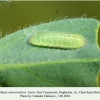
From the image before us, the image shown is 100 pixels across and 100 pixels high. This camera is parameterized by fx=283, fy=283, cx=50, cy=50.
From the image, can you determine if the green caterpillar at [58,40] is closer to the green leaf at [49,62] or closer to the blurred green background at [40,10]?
the green leaf at [49,62]

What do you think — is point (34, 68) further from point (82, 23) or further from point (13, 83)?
point (82, 23)

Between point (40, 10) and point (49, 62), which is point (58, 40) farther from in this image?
point (40, 10)

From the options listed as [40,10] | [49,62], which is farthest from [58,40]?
[40,10]

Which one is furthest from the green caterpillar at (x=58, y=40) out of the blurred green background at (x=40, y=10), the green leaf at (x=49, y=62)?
the blurred green background at (x=40, y=10)

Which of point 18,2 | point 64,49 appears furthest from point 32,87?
point 18,2

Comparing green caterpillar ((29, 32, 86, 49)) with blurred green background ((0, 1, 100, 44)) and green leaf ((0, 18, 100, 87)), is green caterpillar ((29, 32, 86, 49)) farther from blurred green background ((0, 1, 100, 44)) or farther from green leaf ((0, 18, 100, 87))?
blurred green background ((0, 1, 100, 44))

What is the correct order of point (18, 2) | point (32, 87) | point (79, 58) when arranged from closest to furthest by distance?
1. point (79, 58)
2. point (32, 87)
3. point (18, 2)
